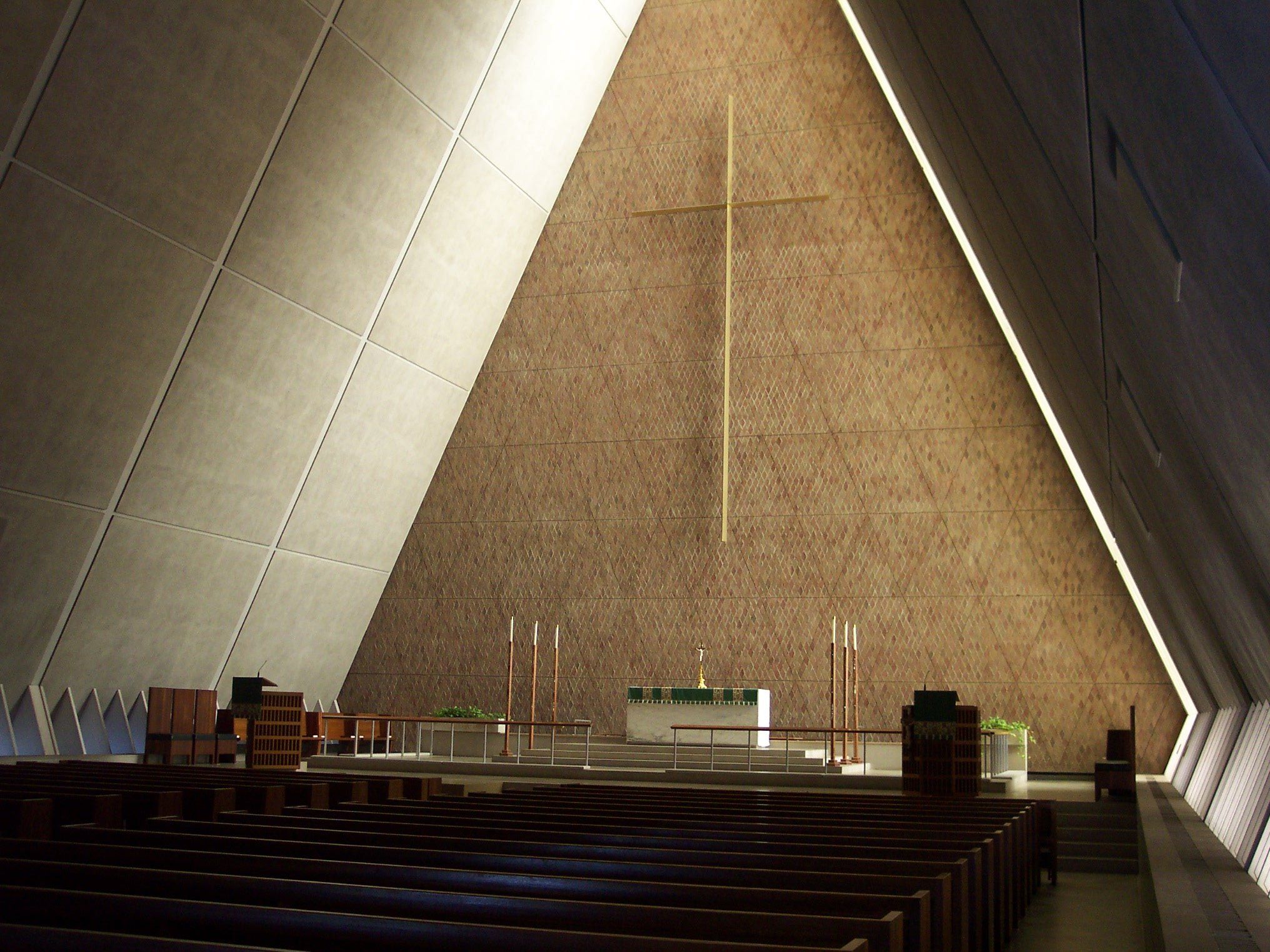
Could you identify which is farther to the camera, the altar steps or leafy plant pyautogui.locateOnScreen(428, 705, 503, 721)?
leafy plant pyautogui.locateOnScreen(428, 705, 503, 721)

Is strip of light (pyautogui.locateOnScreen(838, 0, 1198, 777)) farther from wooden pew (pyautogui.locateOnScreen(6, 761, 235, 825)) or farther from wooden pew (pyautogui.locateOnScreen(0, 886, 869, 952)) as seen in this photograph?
wooden pew (pyautogui.locateOnScreen(0, 886, 869, 952))

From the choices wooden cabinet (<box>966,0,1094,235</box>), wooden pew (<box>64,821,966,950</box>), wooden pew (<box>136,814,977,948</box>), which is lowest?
wooden pew (<box>64,821,966,950</box>)

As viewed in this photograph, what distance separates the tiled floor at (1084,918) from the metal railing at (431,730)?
445 cm

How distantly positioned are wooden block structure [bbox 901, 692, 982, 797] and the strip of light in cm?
469

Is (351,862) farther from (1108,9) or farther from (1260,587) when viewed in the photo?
(1260,587)

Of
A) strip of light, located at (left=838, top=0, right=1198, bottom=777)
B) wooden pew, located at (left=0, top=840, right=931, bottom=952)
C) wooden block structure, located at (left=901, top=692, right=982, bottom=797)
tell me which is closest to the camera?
wooden pew, located at (left=0, top=840, right=931, bottom=952)

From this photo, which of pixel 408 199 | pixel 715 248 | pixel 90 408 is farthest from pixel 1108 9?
pixel 715 248

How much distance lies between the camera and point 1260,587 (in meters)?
4.45

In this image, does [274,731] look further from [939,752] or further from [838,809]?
[838,809]

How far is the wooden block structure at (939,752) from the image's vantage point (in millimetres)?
8508

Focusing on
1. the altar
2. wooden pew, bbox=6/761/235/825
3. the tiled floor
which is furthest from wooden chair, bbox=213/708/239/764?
the tiled floor

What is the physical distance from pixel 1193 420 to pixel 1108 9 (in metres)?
1.82

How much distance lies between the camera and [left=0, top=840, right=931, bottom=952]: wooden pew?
2.24 m

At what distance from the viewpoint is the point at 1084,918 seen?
20.2 ft
